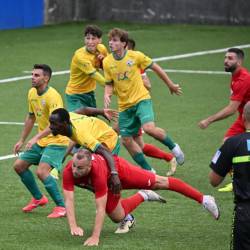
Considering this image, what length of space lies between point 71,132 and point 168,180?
1.31m

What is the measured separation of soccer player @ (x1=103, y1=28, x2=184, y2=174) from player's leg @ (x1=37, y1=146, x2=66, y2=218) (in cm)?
220

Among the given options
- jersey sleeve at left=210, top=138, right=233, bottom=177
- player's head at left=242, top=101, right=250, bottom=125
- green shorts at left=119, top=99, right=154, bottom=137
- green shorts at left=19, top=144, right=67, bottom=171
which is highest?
player's head at left=242, top=101, right=250, bottom=125

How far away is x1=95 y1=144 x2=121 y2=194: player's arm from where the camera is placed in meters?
11.7

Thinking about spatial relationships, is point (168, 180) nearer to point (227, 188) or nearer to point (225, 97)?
point (227, 188)

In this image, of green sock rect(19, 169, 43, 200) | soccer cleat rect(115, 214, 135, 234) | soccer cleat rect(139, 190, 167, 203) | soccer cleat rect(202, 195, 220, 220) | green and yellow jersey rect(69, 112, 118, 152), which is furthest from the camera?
green sock rect(19, 169, 43, 200)

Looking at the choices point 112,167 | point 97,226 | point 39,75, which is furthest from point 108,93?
point 97,226

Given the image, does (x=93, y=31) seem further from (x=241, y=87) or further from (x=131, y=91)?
(x=241, y=87)

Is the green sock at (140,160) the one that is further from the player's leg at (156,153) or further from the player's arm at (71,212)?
the player's arm at (71,212)

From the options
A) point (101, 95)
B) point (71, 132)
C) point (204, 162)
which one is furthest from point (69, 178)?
point (101, 95)

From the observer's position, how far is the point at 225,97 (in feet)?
74.8

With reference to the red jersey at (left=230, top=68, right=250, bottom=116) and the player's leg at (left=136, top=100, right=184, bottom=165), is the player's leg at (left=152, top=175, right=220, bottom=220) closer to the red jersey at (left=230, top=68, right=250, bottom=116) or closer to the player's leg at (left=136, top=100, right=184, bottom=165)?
the red jersey at (left=230, top=68, right=250, bottom=116)

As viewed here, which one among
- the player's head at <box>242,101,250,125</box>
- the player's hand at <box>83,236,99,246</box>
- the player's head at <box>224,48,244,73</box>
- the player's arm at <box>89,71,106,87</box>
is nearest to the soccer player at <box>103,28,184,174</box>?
the player's arm at <box>89,71,106,87</box>

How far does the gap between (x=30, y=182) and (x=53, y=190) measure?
1.34 feet

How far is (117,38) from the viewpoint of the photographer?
15047 mm
